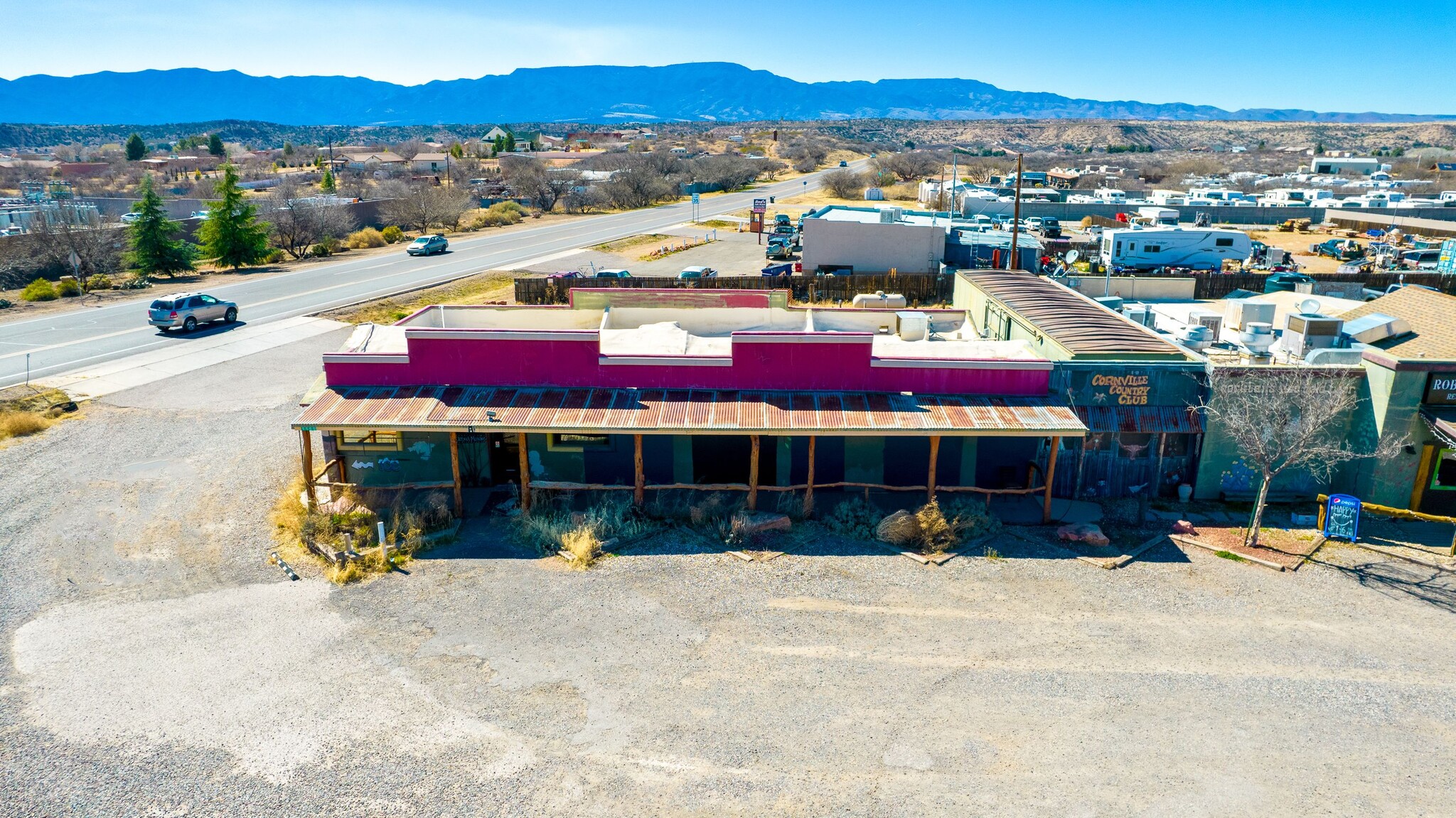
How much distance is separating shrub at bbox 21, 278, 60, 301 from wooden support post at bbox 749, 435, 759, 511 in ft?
130

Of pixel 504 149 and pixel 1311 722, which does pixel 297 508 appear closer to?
pixel 1311 722

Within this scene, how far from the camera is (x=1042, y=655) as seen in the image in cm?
1470

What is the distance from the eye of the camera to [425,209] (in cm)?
6788

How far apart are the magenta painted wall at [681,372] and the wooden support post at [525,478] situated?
189 centimetres

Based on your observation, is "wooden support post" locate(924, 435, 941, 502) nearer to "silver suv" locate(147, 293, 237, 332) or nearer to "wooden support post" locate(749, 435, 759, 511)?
"wooden support post" locate(749, 435, 759, 511)

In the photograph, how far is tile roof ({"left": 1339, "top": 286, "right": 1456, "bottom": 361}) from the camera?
65.7ft

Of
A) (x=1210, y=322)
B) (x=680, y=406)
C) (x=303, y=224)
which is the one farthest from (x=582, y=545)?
(x=303, y=224)

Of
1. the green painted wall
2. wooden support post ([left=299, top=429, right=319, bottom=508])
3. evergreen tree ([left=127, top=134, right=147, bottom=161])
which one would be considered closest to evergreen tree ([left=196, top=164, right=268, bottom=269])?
wooden support post ([left=299, top=429, right=319, bottom=508])

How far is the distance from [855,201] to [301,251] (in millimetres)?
51225

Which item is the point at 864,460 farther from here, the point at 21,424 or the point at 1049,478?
the point at 21,424

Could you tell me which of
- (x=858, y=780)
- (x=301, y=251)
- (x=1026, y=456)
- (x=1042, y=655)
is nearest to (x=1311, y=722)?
(x=1042, y=655)

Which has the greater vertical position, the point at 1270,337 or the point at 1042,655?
the point at 1270,337

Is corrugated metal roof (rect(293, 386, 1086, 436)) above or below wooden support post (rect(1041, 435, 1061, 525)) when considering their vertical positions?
above

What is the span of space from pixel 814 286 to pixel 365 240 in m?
34.8
